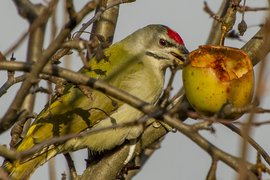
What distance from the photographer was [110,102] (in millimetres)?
4613

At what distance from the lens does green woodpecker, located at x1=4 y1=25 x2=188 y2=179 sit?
447cm

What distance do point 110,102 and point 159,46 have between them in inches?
45.3

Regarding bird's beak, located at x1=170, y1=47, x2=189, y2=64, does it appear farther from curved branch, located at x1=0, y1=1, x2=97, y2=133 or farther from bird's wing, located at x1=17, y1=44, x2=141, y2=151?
curved branch, located at x1=0, y1=1, x2=97, y2=133

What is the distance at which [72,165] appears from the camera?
5270 millimetres

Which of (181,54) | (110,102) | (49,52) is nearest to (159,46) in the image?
(181,54)

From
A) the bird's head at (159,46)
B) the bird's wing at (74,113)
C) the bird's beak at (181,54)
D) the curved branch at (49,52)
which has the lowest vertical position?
the curved branch at (49,52)

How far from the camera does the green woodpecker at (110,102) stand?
176 inches

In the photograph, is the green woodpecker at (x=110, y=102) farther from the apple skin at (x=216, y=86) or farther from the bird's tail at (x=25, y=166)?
the apple skin at (x=216, y=86)

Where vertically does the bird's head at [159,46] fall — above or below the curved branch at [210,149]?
above

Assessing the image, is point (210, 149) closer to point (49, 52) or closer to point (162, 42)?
point (49, 52)

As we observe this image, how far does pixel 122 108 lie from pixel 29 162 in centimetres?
145

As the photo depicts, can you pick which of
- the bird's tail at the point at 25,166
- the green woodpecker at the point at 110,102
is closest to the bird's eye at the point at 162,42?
the green woodpecker at the point at 110,102

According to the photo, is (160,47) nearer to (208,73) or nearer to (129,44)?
(129,44)

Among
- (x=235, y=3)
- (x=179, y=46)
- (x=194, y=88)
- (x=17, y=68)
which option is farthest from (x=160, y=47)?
(x=17, y=68)
